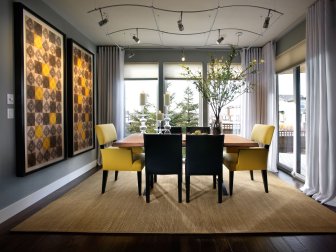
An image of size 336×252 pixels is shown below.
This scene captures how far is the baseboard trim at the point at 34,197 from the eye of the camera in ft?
9.16

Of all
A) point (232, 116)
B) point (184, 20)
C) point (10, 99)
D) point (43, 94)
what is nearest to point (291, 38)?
point (184, 20)

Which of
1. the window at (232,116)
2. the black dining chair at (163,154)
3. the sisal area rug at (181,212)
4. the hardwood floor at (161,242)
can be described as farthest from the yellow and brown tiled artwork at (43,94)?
the window at (232,116)

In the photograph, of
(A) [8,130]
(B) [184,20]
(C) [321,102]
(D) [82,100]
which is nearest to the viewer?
(A) [8,130]

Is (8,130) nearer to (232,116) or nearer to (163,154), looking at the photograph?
(163,154)

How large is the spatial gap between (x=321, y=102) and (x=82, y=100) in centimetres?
376

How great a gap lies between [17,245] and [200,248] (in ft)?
4.88

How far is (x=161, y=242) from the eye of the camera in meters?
2.29

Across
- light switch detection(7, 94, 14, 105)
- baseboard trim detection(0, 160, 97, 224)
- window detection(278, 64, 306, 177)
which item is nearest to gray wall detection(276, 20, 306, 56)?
window detection(278, 64, 306, 177)

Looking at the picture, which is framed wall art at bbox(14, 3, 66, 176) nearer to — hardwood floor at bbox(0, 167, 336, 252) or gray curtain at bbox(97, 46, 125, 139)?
hardwood floor at bbox(0, 167, 336, 252)

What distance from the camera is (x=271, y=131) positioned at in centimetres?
371

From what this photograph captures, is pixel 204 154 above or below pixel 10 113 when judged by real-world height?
below

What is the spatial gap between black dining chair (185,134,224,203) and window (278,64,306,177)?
7.34 ft

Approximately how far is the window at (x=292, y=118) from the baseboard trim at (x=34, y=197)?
376 centimetres

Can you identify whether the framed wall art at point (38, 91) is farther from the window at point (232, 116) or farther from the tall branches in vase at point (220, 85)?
→ the window at point (232, 116)
